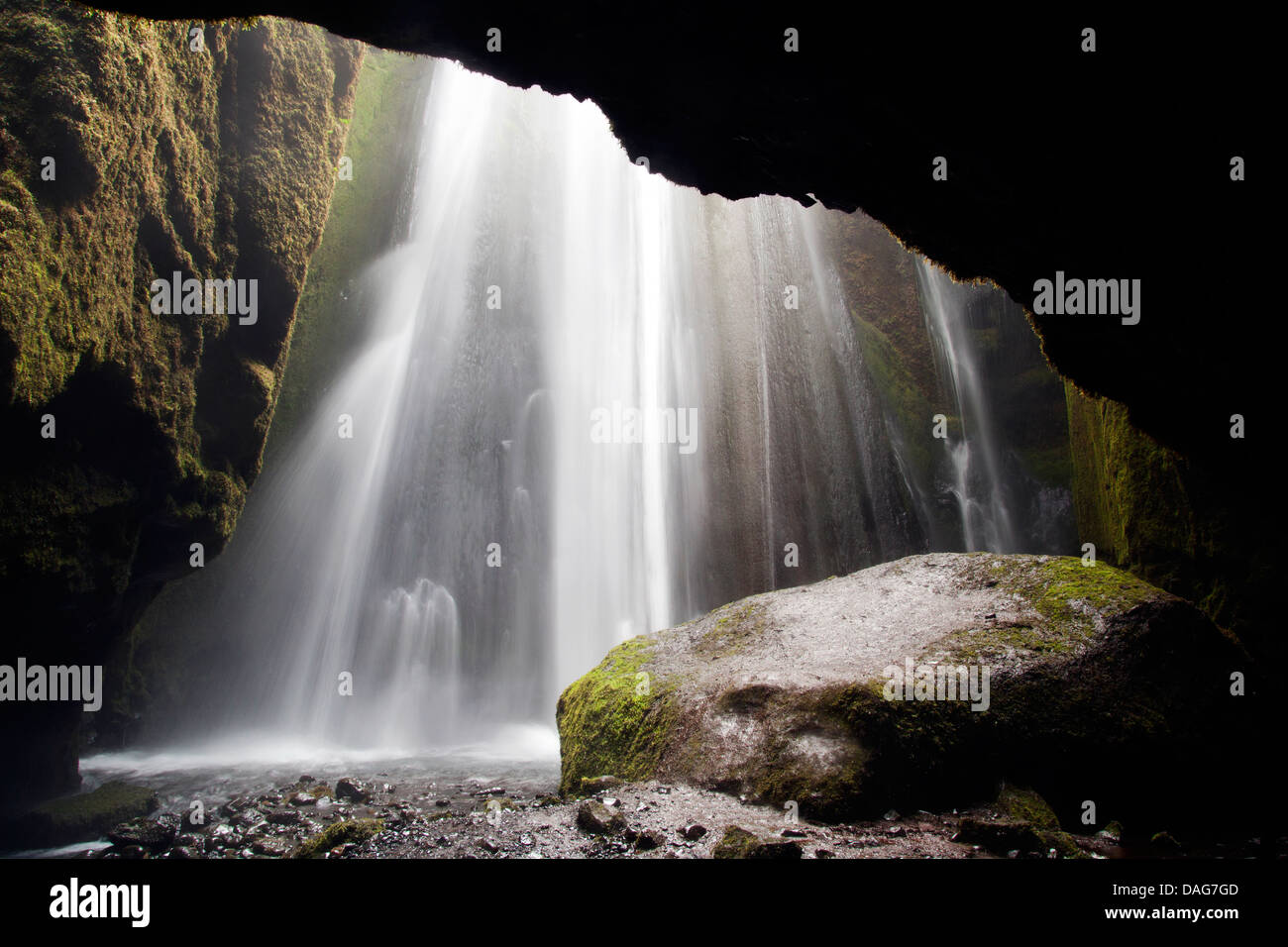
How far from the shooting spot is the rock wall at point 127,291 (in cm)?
694

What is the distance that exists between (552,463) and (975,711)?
18.2m

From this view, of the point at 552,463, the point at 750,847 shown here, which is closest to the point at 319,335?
the point at 552,463

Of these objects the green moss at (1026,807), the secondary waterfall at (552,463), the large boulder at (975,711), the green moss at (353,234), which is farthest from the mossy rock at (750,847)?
the green moss at (353,234)

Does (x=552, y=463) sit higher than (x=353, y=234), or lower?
lower

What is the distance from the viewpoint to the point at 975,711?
5340 mm

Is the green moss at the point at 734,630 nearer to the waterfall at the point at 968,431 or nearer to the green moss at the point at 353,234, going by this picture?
the waterfall at the point at 968,431

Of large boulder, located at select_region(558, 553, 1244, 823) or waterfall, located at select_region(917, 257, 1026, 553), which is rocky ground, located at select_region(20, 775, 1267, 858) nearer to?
large boulder, located at select_region(558, 553, 1244, 823)

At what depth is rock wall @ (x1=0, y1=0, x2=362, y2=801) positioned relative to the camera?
694 centimetres

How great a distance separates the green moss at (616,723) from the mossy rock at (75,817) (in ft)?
23.7

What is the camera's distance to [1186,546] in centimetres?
633


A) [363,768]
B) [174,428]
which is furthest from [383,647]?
[174,428]

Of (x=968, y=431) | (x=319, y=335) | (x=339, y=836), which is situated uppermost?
(x=319, y=335)

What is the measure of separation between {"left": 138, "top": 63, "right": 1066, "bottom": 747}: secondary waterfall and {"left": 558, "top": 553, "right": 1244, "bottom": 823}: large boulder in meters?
11.5

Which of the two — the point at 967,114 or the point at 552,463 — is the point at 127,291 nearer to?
the point at 967,114
